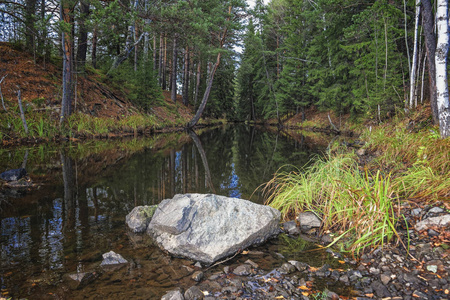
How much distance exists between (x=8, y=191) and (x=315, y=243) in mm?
5754

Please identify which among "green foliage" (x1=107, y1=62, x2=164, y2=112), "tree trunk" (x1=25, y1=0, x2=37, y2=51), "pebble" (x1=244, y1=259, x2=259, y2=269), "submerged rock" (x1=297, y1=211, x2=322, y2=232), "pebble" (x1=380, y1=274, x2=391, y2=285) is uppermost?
"tree trunk" (x1=25, y1=0, x2=37, y2=51)

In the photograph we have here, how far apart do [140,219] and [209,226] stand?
1180 mm

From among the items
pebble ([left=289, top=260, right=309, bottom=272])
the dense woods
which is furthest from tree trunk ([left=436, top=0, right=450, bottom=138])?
pebble ([left=289, top=260, right=309, bottom=272])

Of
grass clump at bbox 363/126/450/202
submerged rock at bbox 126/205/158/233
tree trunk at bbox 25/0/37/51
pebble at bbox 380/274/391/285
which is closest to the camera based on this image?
pebble at bbox 380/274/391/285

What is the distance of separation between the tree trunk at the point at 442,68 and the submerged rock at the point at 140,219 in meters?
5.91

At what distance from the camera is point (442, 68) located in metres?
5.61

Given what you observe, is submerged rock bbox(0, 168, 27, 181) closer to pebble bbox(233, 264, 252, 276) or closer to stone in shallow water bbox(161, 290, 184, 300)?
stone in shallow water bbox(161, 290, 184, 300)

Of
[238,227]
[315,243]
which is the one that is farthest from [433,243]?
[238,227]

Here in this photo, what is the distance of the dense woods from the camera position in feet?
31.2

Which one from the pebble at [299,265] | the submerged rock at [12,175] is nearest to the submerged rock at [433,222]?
the pebble at [299,265]

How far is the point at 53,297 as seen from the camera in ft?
7.54

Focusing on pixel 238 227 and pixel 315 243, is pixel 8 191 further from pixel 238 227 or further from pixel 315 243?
pixel 315 243

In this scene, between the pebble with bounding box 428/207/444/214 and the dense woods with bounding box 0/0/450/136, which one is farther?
the dense woods with bounding box 0/0/450/136

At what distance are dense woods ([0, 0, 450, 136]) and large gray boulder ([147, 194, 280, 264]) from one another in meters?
4.65
